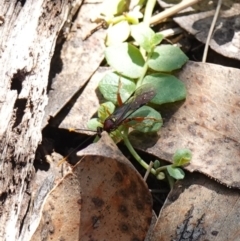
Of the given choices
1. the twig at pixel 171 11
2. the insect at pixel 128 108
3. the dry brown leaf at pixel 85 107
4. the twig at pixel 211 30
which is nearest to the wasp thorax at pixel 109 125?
the insect at pixel 128 108

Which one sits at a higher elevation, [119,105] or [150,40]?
[150,40]

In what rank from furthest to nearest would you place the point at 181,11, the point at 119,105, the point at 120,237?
the point at 181,11 < the point at 119,105 < the point at 120,237

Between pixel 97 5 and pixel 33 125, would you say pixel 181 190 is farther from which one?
pixel 97 5

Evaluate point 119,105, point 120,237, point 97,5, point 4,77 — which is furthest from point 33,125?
point 97,5

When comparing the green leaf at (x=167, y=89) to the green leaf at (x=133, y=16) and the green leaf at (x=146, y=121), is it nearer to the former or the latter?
the green leaf at (x=146, y=121)

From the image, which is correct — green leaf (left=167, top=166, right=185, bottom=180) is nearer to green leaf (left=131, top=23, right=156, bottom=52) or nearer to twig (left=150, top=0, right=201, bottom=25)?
green leaf (left=131, top=23, right=156, bottom=52)

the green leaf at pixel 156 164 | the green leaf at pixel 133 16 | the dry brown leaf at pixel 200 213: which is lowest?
the dry brown leaf at pixel 200 213

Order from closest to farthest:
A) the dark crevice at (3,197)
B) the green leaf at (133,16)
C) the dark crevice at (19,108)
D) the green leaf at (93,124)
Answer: the dark crevice at (3,197)
the dark crevice at (19,108)
the green leaf at (93,124)
the green leaf at (133,16)

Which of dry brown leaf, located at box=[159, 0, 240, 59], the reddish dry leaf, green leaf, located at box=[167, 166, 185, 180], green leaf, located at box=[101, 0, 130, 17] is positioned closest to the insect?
the reddish dry leaf
